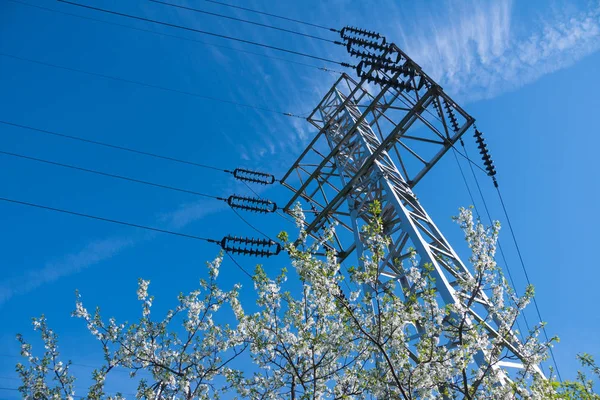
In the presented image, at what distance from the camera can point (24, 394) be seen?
261 inches

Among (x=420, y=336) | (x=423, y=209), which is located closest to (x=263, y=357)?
(x=420, y=336)

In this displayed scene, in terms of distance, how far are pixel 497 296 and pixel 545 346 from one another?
979mm

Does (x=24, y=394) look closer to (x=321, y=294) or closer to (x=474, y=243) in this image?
Answer: (x=321, y=294)

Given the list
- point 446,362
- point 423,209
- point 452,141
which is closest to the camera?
point 446,362

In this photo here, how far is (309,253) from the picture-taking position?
6.78 meters

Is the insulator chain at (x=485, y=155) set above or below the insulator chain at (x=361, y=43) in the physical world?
below

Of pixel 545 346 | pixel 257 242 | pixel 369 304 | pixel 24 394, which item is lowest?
pixel 24 394

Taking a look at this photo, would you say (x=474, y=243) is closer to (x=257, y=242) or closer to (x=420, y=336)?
(x=420, y=336)

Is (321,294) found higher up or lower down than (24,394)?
higher up

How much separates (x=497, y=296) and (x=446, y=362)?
161 cm

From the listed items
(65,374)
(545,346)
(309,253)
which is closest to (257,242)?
(309,253)

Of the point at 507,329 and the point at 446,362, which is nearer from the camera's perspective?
the point at 446,362

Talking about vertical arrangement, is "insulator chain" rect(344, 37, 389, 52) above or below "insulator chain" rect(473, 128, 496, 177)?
above

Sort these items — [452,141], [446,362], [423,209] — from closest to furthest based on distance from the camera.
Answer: [446,362], [423,209], [452,141]
